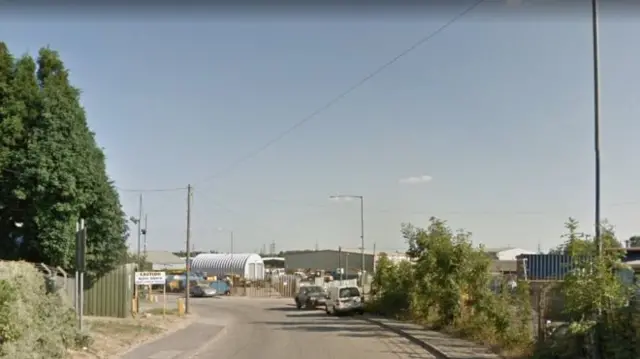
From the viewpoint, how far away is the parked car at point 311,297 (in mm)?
44366

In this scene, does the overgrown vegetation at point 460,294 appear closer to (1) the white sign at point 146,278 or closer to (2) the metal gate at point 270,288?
(1) the white sign at point 146,278

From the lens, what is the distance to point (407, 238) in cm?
2858

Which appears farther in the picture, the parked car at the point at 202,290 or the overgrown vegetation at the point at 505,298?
the parked car at the point at 202,290

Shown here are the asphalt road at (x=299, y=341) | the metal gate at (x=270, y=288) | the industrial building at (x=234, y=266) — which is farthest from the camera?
the industrial building at (x=234, y=266)

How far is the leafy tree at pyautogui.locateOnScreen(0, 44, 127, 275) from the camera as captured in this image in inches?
963

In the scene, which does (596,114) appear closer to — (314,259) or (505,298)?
(505,298)

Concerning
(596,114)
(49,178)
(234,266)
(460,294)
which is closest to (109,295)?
(49,178)

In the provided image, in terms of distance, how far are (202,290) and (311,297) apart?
21221mm

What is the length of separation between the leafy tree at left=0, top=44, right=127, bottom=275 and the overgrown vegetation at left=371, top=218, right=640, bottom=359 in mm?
12877

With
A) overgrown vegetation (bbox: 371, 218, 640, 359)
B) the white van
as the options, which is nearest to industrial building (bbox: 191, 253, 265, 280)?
the white van

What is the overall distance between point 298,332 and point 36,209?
10.8m

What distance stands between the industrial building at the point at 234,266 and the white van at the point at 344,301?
5377 centimetres

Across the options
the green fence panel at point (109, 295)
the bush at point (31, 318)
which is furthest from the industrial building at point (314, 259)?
the bush at point (31, 318)

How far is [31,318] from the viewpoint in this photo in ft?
41.9
